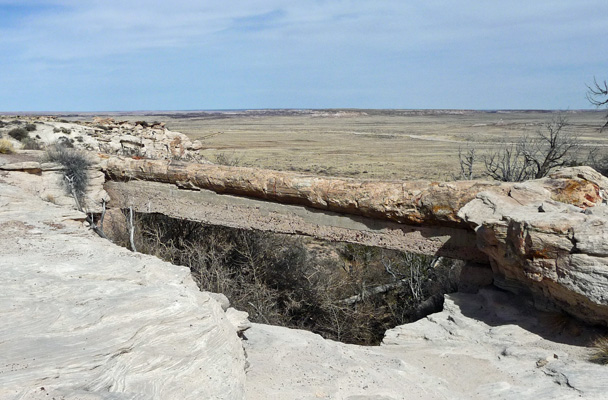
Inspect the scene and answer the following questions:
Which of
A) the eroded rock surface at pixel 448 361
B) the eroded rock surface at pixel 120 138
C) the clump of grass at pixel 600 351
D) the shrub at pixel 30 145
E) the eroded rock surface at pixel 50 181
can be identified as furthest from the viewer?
the eroded rock surface at pixel 120 138

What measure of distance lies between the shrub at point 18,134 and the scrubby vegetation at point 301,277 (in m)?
7.37

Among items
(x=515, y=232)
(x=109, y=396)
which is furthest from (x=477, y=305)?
(x=109, y=396)

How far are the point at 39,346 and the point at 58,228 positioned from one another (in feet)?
11.2

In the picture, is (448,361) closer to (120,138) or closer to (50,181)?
(50,181)

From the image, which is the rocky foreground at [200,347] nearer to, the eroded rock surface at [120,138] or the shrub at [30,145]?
the shrub at [30,145]

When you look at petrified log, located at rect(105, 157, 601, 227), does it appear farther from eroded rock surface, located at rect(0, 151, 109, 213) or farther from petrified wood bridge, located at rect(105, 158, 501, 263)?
eroded rock surface, located at rect(0, 151, 109, 213)

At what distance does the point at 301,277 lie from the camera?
29.5 ft

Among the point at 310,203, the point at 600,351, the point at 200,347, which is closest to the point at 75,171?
the point at 310,203

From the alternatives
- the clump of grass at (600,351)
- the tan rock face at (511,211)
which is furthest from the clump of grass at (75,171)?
the clump of grass at (600,351)

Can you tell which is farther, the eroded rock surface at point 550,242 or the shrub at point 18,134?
the shrub at point 18,134

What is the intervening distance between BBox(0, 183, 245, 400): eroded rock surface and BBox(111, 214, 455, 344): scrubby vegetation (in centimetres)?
342

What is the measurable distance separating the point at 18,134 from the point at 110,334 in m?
13.8

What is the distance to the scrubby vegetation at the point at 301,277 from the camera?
7938 millimetres

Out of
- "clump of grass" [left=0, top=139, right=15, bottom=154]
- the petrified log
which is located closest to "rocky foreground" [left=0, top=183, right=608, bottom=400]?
the petrified log
